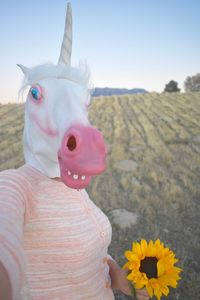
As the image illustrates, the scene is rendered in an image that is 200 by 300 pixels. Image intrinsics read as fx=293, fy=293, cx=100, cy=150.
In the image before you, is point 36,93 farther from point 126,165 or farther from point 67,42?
point 126,165

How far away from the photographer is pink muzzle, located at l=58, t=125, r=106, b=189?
76 centimetres

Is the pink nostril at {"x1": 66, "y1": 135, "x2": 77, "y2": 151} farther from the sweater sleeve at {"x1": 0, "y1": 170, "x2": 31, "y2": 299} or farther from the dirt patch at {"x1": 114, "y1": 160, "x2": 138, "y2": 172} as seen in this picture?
the dirt patch at {"x1": 114, "y1": 160, "x2": 138, "y2": 172}

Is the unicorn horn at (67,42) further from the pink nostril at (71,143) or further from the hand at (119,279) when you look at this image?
the hand at (119,279)

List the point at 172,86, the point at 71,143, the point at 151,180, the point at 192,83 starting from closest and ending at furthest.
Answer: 1. the point at 71,143
2. the point at 151,180
3. the point at 172,86
4. the point at 192,83

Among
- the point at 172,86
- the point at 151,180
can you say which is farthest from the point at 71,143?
the point at 172,86

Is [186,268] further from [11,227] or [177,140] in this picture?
[177,140]

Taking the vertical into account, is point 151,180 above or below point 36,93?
below

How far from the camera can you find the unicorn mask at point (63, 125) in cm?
78

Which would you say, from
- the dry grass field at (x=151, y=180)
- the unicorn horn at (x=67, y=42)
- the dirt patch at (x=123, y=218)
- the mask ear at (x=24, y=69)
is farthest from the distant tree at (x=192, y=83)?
the mask ear at (x=24, y=69)

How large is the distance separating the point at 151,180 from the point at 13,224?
194 inches

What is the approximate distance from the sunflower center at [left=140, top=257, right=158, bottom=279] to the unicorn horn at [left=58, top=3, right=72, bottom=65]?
81 centimetres

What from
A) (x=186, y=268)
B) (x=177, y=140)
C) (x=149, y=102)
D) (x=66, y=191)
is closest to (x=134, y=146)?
(x=177, y=140)

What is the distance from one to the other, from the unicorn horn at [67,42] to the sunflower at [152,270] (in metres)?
0.76

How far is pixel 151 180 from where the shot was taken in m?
5.47
